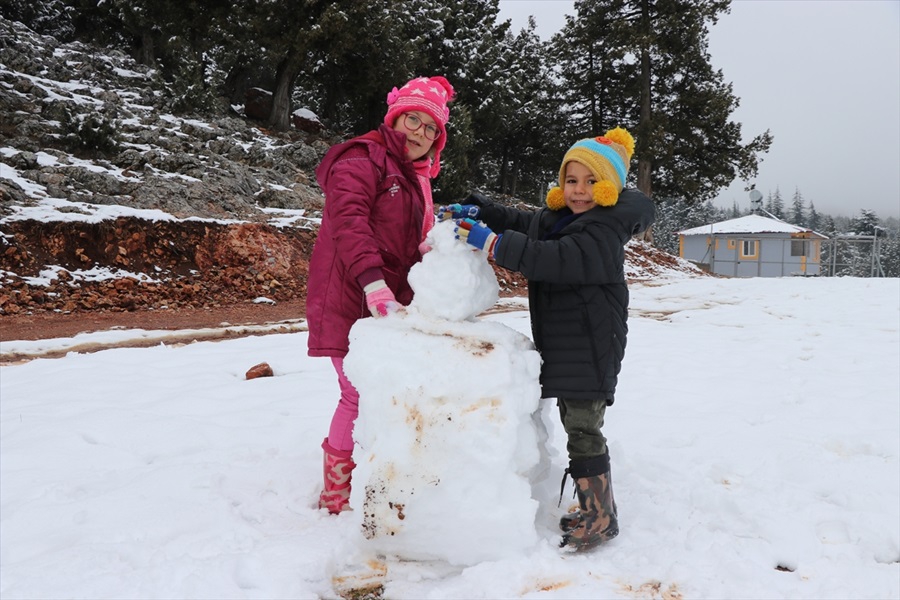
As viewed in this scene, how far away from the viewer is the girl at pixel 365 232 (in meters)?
2.23

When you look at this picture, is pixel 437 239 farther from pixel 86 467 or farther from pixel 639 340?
pixel 639 340

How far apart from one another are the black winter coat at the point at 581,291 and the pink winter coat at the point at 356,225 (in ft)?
1.76

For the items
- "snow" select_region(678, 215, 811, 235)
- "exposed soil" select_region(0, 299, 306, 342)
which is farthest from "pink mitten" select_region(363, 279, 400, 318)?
"snow" select_region(678, 215, 811, 235)

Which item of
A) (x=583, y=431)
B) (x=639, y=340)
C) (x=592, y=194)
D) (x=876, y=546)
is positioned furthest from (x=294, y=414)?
(x=639, y=340)

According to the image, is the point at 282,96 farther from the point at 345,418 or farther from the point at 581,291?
the point at 581,291

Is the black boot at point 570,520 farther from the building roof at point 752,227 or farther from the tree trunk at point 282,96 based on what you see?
A: the building roof at point 752,227

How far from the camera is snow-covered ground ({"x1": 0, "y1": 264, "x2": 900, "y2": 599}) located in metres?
1.95

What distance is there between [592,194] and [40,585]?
2371 millimetres

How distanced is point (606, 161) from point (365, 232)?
0.98 meters

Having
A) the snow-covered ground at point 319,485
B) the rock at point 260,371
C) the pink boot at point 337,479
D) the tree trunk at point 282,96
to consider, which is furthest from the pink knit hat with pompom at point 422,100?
the tree trunk at point 282,96

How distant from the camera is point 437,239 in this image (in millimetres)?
2162

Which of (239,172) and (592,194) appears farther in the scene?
(239,172)

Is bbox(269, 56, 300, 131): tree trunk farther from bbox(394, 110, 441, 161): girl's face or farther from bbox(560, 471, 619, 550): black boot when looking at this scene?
bbox(560, 471, 619, 550): black boot

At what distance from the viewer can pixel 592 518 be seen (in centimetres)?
219
